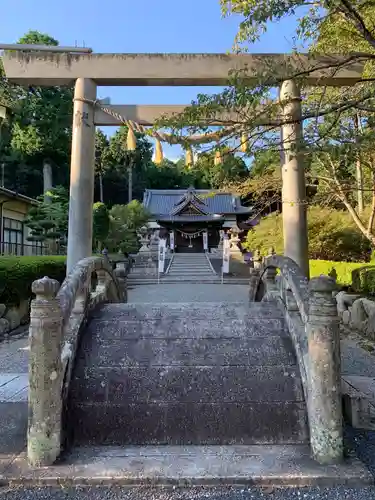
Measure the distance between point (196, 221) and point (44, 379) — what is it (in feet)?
95.5

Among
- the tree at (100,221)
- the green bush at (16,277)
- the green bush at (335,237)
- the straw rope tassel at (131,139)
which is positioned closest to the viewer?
the straw rope tassel at (131,139)

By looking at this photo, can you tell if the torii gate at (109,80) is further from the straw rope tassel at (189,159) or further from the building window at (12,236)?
the building window at (12,236)

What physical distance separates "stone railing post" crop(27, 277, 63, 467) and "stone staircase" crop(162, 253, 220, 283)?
51.5 ft

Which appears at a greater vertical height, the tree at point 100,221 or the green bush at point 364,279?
the tree at point 100,221

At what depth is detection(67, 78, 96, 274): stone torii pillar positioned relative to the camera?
5.83 m

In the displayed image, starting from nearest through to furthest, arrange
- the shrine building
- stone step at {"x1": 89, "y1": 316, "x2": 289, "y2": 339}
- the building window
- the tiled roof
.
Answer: stone step at {"x1": 89, "y1": 316, "x2": 289, "y2": 339}, the building window, the tiled roof, the shrine building

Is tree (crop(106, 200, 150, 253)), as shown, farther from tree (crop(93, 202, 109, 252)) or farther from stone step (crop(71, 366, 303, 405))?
stone step (crop(71, 366, 303, 405))

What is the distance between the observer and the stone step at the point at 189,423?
10.2 feet

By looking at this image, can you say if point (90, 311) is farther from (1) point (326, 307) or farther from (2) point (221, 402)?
(1) point (326, 307)

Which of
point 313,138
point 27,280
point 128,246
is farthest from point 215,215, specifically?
point 313,138

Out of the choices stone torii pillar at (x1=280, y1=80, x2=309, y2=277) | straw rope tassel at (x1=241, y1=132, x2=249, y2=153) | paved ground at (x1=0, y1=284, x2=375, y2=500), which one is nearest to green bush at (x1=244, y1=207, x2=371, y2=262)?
stone torii pillar at (x1=280, y1=80, x2=309, y2=277)

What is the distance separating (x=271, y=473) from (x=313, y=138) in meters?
3.12

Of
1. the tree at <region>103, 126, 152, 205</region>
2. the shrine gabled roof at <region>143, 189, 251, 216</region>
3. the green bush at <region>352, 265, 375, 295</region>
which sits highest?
the tree at <region>103, 126, 152, 205</region>

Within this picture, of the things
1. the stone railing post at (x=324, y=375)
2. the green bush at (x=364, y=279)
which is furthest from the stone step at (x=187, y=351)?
the green bush at (x=364, y=279)
